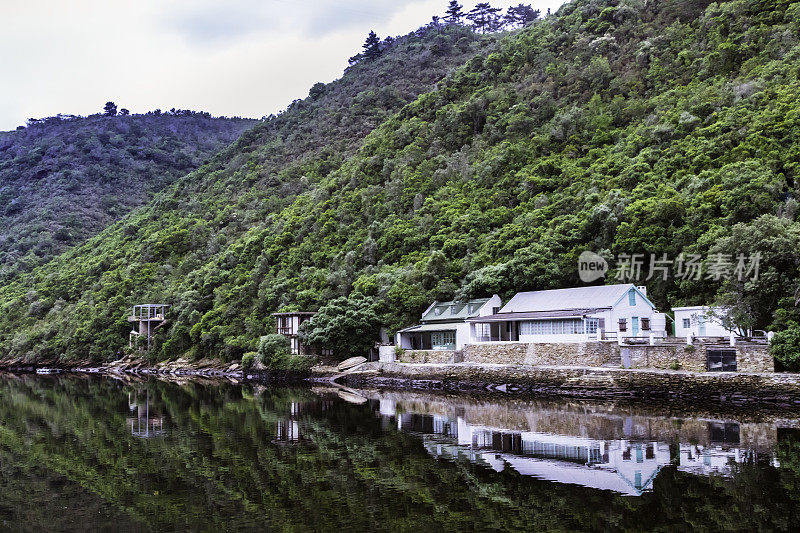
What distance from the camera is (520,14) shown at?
138 m

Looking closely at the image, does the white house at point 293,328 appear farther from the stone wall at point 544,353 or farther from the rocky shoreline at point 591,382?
the stone wall at point 544,353

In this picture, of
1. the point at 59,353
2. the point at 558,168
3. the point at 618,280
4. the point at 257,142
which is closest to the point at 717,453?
the point at 618,280

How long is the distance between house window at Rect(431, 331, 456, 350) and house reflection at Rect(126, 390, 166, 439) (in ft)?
67.2

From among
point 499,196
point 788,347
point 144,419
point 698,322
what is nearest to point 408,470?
point 144,419

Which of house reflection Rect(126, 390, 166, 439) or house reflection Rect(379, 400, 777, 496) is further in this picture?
house reflection Rect(126, 390, 166, 439)

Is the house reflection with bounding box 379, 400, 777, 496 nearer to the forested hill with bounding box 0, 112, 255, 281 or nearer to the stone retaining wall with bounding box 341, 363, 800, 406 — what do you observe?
the stone retaining wall with bounding box 341, 363, 800, 406

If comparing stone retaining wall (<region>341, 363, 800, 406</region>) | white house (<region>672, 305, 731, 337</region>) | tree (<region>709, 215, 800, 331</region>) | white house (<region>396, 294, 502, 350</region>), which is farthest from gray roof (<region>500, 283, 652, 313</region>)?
tree (<region>709, 215, 800, 331</region>)

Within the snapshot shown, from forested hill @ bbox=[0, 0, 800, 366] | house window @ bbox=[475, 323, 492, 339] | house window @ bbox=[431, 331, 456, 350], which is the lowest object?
house window @ bbox=[431, 331, 456, 350]

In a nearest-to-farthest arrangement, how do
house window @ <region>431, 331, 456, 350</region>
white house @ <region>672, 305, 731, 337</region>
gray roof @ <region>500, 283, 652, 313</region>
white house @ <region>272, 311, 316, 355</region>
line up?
white house @ <region>672, 305, 731, 337</region> → gray roof @ <region>500, 283, 652, 313</region> → house window @ <region>431, 331, 456, 350</region> → white house @ <region>272, 311, 316, 355</region>

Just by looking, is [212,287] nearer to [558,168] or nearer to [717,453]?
[558,168]

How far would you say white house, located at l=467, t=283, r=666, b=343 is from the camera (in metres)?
40.9

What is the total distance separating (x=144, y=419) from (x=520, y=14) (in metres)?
127

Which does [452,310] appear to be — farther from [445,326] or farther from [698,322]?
[698,322]

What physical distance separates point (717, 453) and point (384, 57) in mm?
124937
